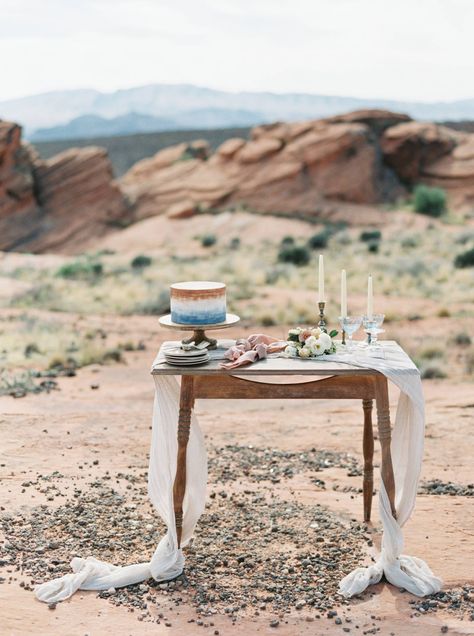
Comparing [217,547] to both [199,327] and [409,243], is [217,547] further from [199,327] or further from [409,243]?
[409,243]

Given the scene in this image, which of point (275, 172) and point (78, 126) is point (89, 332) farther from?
point (78, 126)

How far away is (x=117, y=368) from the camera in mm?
13133

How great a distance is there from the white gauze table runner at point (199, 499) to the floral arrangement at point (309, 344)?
0.09 metres

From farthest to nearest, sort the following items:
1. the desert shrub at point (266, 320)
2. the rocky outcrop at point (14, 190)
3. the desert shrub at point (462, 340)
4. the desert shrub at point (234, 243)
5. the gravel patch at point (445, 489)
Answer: the rocky outcrop at point (14, 190)
the desert shrub at point (234, 243)
the desert shrub at point (266, 320)
the desert shrub at point (462, 340)
the gravel patch at point (445, 489)

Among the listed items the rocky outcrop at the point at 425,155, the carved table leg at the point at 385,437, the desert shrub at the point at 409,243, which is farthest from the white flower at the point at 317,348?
the rocky outcrop at the point at 425,155

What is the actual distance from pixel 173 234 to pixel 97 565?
28.5m

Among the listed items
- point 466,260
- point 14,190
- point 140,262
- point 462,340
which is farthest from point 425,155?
point 462,340

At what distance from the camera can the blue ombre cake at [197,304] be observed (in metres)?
5.71

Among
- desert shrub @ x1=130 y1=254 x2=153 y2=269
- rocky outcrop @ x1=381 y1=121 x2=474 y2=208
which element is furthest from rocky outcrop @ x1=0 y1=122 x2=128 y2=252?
rocky outcrop @ x1=381 y1=121 x2=474 y2=208

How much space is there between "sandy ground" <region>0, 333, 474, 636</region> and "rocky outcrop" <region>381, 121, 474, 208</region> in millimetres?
28178

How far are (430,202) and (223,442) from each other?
93.7ft

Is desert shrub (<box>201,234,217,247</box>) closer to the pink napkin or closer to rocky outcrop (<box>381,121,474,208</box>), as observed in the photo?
rocky outcrop (<box>381,121,474,208</box>)

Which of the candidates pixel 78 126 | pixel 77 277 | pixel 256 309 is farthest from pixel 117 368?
pixel 78 126

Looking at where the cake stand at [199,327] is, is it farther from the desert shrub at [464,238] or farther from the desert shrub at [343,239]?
the desert shrub at [343,239]
